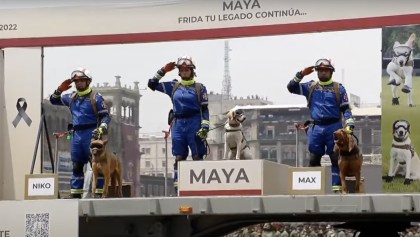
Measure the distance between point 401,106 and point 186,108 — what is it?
2.12 meters

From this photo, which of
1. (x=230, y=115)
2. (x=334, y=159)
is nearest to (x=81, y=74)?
(x=230, y=115)

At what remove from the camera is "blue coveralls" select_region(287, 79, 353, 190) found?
9.38 m

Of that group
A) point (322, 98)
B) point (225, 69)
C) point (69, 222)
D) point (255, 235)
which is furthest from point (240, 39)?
point (255, 235)

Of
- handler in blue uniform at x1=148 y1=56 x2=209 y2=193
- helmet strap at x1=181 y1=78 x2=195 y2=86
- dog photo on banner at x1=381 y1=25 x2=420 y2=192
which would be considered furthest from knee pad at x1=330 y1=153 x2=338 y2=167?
helmet strap at x1=181 y1=78 x2=195 y2=86

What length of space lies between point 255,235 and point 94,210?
1183 centimetres

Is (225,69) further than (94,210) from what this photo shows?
Yes

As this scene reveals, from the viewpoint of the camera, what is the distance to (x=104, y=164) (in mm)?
9352

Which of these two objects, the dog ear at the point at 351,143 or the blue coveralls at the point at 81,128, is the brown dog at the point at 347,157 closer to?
the dog ear at the point at 351,143

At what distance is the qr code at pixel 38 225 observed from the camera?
26.6 ft

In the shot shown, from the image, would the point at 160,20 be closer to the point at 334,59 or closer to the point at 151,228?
the point at 334,59

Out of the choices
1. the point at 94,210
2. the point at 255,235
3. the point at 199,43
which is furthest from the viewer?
the point at 255,235

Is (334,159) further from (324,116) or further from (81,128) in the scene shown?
(81,128)

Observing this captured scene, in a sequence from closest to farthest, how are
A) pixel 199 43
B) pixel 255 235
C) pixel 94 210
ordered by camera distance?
pixel 94 210, pixel 199 43, pixel 255 235

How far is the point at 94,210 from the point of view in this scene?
318 inches
